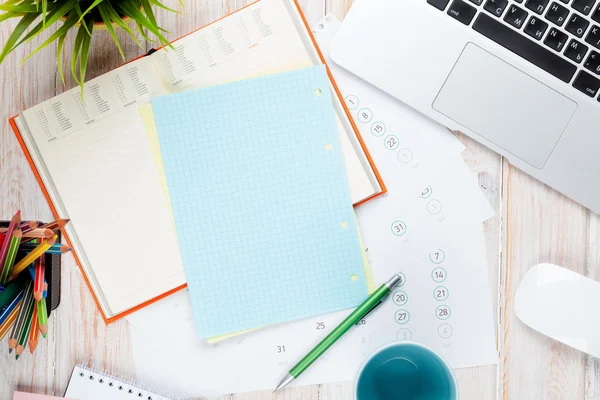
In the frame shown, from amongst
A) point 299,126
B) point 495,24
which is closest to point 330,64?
point 299,126

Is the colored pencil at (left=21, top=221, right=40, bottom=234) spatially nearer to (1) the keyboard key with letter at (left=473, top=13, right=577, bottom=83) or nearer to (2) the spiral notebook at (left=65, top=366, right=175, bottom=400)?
(2) the spiral notebook at (left=65, top=366, right=175, bottom=400)

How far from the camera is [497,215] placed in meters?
0.71

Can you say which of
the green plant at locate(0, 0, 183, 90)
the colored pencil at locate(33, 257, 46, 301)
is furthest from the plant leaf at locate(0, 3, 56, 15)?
the colored pencil at locate(33, 257, 46, 301)

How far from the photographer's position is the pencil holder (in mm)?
636

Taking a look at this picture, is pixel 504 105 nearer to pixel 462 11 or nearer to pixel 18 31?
pixel 462 11

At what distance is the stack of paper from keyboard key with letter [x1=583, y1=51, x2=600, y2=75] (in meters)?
0.17

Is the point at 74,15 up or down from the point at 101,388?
up

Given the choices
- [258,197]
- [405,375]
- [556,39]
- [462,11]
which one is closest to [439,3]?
[462,11]

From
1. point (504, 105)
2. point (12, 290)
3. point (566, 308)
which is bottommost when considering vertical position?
point (12, 290)

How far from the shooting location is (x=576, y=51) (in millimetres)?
628

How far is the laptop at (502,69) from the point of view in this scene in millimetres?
629

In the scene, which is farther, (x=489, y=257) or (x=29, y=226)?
(x=489, y=257)

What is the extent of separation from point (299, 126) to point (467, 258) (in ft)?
0.86

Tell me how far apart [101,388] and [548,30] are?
66cm
